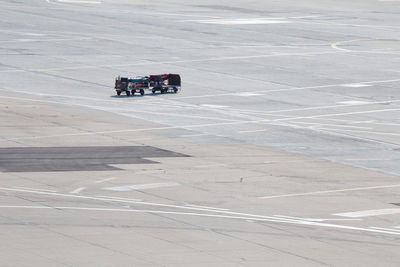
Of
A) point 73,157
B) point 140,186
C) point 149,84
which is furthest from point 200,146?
point 149,84

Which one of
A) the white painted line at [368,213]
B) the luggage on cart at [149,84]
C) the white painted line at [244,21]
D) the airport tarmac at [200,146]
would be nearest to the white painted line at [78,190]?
the airport tarmac at [200,146]

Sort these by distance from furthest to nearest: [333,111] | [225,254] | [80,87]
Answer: [80,87], [333,111], [225,254]

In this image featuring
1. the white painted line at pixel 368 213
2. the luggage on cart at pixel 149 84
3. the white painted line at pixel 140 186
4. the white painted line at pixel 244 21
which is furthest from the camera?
the white painted line at pixel 244 21

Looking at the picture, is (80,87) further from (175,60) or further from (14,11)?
(14,11)

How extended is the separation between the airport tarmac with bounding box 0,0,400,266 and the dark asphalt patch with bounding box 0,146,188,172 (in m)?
0.10

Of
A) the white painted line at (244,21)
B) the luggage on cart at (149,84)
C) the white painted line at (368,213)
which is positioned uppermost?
the white painted line at (244,21)

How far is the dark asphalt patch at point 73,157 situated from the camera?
158 ft

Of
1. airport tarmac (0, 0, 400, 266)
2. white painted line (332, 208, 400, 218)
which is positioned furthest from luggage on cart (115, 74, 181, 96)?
white painted line (332, 208, 400, 218)

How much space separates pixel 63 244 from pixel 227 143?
24.7 m

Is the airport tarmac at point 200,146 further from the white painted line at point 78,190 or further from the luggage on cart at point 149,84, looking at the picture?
the luggage on cart at point 149,84

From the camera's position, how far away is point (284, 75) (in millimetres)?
85438

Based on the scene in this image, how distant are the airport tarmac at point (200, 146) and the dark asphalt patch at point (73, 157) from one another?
105mm

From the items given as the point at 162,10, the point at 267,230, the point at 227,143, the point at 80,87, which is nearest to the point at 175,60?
the point at 80,87

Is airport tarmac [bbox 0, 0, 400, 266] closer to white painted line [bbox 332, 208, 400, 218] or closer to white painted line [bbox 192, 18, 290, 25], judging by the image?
white painted line [bbox 332, 208, 400, 218]
